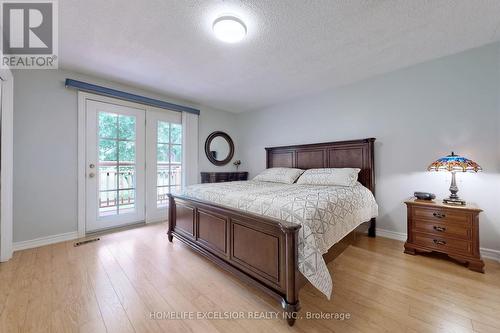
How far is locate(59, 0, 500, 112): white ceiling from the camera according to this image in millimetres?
1649

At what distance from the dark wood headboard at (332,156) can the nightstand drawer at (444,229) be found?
72 cm

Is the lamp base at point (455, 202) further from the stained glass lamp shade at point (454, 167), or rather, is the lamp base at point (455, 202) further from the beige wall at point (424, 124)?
the beige wall at point (424, 124)

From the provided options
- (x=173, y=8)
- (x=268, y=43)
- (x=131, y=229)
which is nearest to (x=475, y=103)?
(x=268, y=43)

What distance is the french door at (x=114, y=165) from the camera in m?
2.93

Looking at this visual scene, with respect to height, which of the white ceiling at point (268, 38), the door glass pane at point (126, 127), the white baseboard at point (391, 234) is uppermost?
the white ceiling at point (268, 38)

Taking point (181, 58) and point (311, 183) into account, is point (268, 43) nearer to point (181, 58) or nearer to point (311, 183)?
point (181, 58)

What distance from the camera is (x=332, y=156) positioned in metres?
3.29

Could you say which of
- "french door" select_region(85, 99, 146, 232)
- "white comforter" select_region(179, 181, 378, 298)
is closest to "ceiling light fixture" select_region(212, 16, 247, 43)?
"white comforter" select_region(179, 181, 378, 298)

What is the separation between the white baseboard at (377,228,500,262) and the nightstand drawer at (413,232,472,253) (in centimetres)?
50

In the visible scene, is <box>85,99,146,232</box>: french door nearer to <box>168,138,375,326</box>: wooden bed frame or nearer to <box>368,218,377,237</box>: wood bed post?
<box>168,138,375,326</box>: wooden bed frame

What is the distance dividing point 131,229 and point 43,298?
1652 millimetres

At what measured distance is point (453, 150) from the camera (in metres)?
2.37

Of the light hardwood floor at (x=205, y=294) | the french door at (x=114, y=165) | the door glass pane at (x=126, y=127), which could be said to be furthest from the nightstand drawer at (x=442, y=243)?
the door glass pane at (x=126, y=127)

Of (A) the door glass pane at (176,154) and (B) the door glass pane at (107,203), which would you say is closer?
(B) the door glass pane at (107,203)
